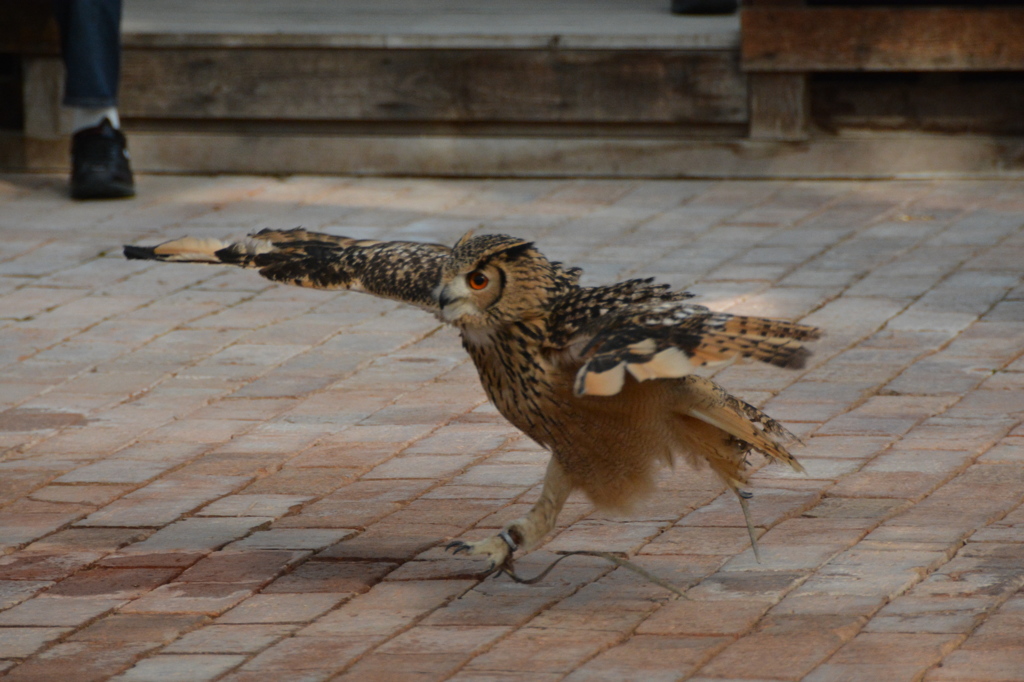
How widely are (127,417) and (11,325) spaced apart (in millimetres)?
1480

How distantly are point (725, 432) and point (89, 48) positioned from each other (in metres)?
6.07

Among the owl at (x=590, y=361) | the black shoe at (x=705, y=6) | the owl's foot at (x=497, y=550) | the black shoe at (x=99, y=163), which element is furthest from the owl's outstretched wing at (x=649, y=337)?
the black shoe at (x=705, y=6)

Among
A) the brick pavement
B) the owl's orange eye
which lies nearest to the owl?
the owl's orange eye

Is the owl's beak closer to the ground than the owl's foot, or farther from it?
farther from it

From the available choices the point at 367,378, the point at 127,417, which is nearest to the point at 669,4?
the point at 367,378

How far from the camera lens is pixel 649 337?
3617mm

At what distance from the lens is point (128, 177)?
30.6 ft

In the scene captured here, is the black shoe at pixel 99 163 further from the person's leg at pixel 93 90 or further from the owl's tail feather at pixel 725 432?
the owl's tail feather at pixel 725 432

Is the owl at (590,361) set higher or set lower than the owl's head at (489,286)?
lower

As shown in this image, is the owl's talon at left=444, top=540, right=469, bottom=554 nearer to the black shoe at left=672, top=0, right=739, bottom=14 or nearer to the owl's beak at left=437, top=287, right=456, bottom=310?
the owl's beak at left=437, top=287, right=456, bottom=310

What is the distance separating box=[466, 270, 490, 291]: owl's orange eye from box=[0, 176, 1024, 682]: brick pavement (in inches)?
35.0

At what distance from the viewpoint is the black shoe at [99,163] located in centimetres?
909

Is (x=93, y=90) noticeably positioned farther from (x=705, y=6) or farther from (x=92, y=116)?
(x=705, y=6)

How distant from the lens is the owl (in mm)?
3727
